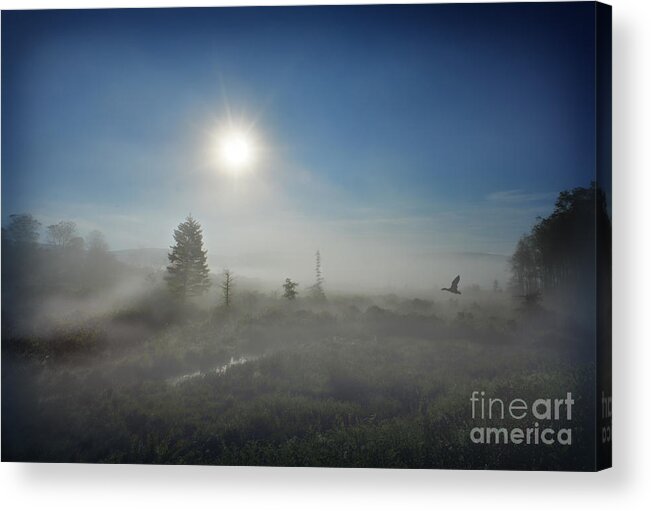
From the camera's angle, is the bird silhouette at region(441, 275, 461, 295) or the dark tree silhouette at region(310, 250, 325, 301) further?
the dark tree silhouette at region(310, 250, 325, 301)

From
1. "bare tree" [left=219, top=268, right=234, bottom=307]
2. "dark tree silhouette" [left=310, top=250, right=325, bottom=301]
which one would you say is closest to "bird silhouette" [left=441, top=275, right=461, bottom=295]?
"dark tree silhouette" [left=310, top=250, right=325, bottom=301]

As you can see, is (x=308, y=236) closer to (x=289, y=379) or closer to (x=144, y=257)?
(x=289, y=379)

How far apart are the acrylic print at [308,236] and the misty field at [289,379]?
0.02 metres

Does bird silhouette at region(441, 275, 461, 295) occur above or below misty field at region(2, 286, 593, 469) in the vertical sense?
above

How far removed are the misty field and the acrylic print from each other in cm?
2

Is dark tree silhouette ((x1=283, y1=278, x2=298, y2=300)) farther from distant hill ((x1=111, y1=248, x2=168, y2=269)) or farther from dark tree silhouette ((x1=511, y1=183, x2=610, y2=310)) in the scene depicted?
dark tree silhouette ((x1=511, y1=183, x2=610, y2=310))

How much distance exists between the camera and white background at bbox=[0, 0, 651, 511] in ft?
25.7

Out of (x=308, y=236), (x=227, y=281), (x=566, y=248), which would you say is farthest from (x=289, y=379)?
(x=566, y=248)

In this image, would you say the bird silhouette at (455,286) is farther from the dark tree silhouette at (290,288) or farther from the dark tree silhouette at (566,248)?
the dark tree silhouette at (290,288)

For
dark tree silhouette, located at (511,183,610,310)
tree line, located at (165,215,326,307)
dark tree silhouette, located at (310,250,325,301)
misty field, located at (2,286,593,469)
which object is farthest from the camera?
tree line, located at (165,215,326,307)

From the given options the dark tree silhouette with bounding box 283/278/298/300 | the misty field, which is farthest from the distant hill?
the dark tree silhouette with bounding box 283/278/298/300

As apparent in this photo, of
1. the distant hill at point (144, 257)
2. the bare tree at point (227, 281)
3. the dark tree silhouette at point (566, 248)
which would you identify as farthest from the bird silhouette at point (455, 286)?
the distant hill at point (144, 257)

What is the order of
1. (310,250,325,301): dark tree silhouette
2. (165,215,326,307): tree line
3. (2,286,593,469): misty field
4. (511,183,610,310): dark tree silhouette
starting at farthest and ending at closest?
(165,215,326,307): tree line → (310,250,325,301): dark tree silhouette → (2,286,593,469): misty field → (511,183,610,310): dark tree silhouette

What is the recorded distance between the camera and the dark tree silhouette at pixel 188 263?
8.16 metres
